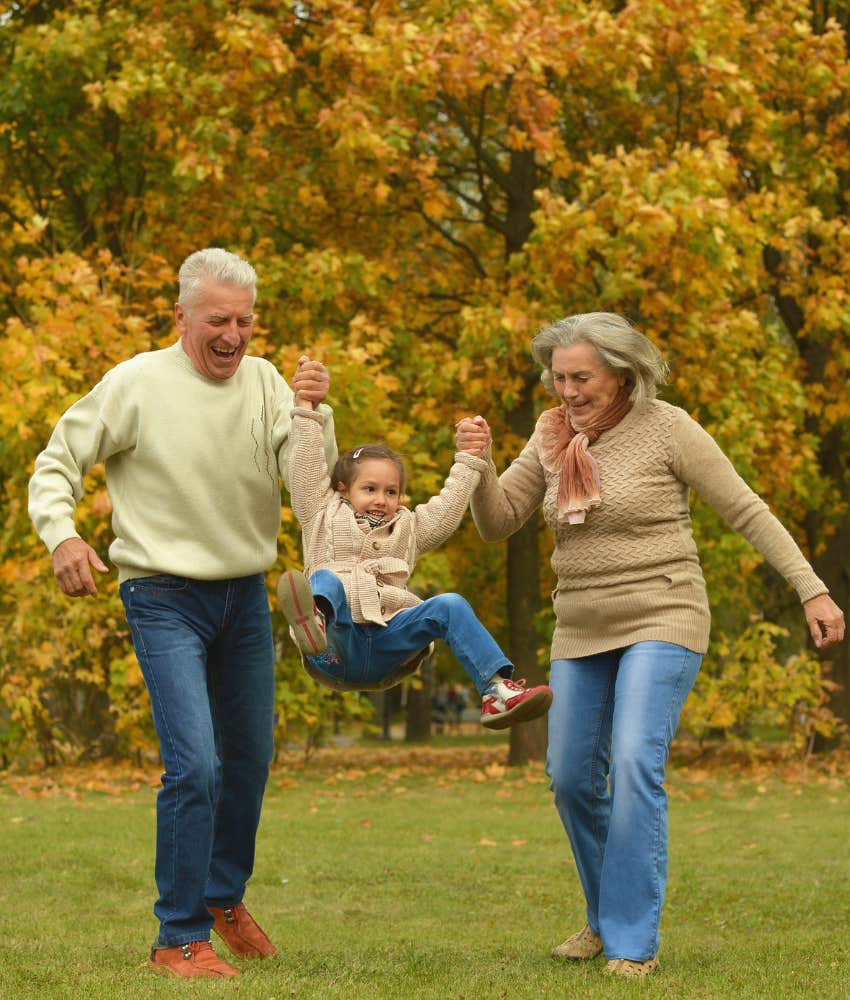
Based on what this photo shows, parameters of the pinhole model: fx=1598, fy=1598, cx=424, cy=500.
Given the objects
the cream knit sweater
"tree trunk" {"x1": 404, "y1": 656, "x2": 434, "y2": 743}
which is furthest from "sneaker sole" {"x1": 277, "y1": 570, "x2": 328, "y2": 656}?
"tree trunk" {"x1": 404, "y1": 656, "x2": 434, "y2": 743}

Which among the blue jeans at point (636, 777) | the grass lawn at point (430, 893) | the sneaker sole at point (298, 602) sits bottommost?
the grass lawn at point (430, 893)

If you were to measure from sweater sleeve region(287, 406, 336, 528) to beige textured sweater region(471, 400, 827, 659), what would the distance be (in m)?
0.82

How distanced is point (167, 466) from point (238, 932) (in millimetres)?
1709

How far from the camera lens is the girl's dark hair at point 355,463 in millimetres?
5469

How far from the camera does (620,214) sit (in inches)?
544

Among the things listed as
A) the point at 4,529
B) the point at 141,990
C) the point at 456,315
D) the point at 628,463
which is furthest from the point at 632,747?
the point at 456,315

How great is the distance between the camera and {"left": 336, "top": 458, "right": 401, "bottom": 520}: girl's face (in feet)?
17.7

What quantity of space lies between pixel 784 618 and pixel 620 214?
1223 centimetres

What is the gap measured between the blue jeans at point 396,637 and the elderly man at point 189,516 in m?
0.33

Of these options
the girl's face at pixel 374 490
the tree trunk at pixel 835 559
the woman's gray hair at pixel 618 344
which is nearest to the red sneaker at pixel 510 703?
the girl's face at pixel 374 490

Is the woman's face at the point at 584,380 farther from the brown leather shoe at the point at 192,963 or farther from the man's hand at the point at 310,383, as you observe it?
the brown leather shoe at the point at 192,963

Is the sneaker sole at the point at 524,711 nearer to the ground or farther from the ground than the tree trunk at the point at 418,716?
farther from the ground

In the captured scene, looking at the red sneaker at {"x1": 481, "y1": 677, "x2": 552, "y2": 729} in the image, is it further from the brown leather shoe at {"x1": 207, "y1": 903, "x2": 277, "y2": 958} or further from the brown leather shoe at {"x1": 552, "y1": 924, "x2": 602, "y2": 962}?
the brown leather shoe at {"x1": 207, "y1": 903, "x2": 277, "y2": 958}

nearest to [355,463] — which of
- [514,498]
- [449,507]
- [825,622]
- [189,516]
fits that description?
[449,507]
